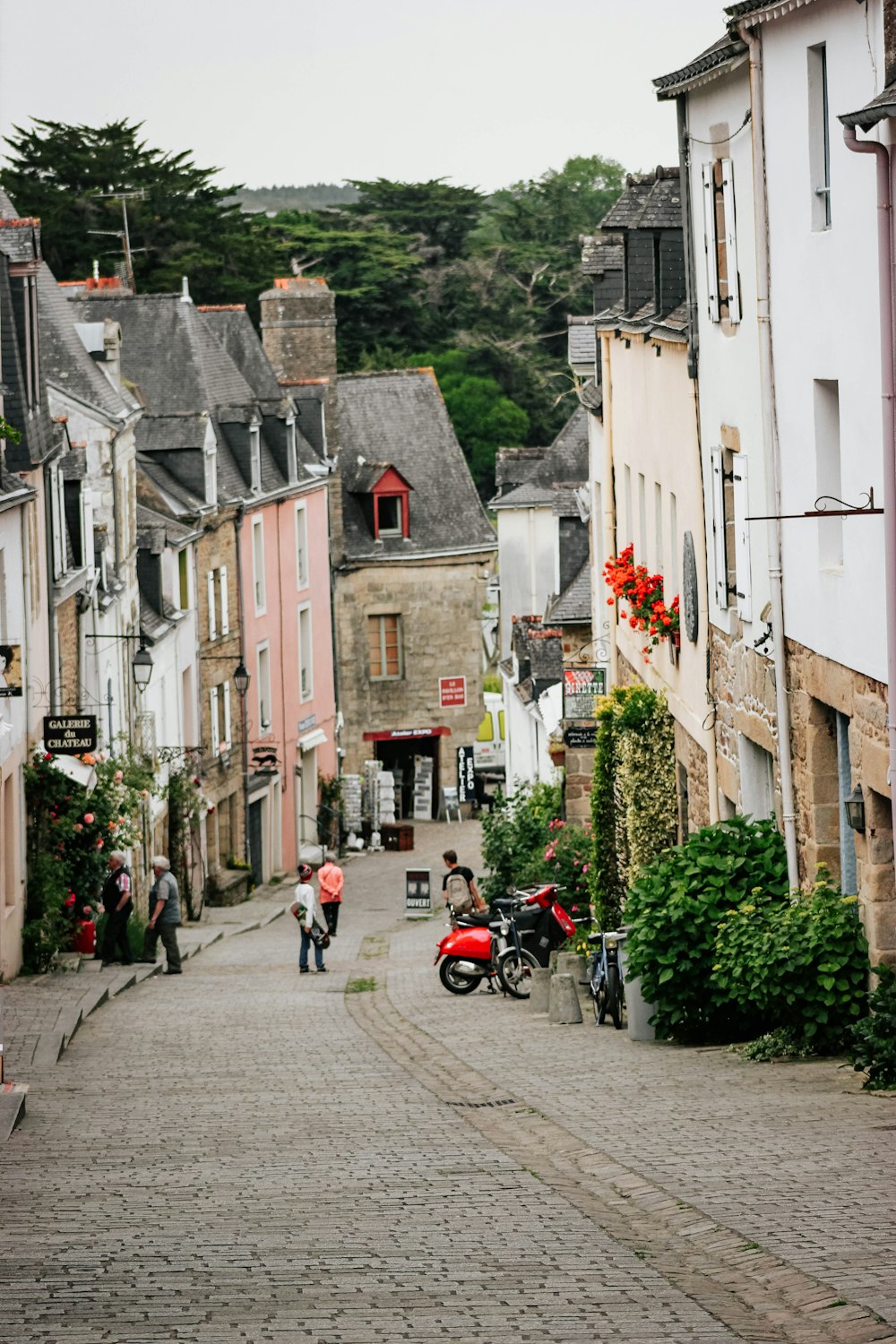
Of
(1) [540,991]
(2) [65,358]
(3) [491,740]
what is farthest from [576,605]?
(3) [491,740]

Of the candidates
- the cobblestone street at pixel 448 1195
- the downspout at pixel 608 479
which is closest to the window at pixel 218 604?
the downspout at pixel 608 479

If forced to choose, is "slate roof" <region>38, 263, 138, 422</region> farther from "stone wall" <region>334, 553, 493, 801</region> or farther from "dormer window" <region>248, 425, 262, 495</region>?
"stone wall" <region>334, 553, 493, 801</region>

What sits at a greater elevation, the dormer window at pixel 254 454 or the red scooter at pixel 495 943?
the dormer window at pixel 254 454

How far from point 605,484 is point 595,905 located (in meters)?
5.41

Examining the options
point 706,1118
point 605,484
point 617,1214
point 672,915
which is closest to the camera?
point 617,1214

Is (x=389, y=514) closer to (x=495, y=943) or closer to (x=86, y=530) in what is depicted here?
→ (x=86, y=530)

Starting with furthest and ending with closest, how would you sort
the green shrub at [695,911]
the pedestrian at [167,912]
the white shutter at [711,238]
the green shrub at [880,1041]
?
1. the pedestrian at [167,912]
2. the white shutter at [711,238]
3. the green shrub at [695,911]
4. the green shrub at [880,1041]

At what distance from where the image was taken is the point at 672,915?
44.1 feet

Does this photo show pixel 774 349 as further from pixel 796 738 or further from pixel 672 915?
pixel 672 915

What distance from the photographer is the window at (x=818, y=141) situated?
12398 mm

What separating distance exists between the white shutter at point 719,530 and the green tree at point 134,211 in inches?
1742

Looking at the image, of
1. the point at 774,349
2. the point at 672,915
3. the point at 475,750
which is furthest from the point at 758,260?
the point at 475,750

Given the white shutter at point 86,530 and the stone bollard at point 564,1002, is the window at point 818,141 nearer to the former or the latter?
the stone bollard at point 564,1002

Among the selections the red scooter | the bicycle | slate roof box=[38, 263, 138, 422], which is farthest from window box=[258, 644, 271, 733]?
the bicycle
